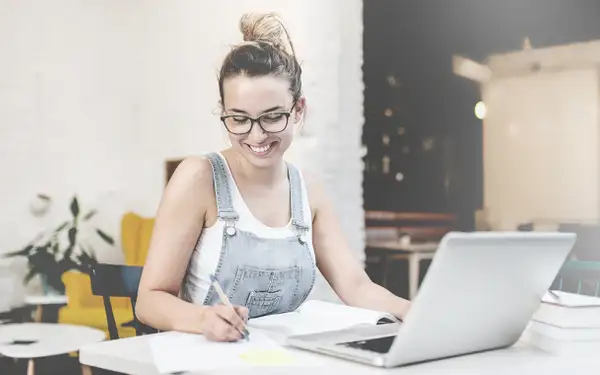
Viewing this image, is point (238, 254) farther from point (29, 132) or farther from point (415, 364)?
point (29, 132)

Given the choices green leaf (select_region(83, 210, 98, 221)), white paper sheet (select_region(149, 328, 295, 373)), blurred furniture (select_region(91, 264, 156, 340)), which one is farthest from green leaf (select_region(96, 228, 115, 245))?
white paper sheet (select_region(149, 328, 295, 373))

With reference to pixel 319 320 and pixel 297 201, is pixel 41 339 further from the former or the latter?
pixel 319 320

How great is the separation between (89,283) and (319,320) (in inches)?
82.6

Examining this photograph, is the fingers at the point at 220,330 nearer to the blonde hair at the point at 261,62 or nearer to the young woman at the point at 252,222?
the young woman at the point at 252,222

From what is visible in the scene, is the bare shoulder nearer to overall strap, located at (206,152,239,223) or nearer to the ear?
overall strap, located at (206,152,239,223)

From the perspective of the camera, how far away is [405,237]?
2.78 meters

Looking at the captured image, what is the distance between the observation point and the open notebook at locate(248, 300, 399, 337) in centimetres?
120

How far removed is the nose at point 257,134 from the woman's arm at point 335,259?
0.19 metres

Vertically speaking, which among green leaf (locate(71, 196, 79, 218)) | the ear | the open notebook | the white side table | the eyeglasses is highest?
the ear

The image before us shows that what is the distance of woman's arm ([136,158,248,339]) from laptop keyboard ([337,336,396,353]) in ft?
1.07

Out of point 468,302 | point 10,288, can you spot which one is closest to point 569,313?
point 468,302

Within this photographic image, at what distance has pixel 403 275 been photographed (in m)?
2.79

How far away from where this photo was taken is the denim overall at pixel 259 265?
A: 4.95 ft

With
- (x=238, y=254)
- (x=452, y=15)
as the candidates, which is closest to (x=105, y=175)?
(x=452, y=15)
